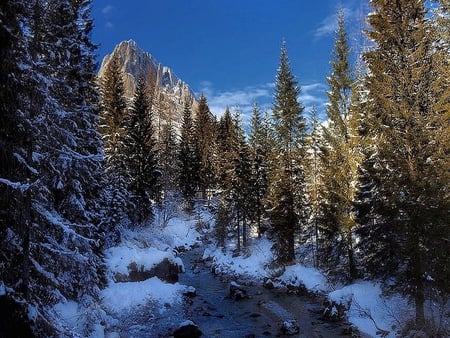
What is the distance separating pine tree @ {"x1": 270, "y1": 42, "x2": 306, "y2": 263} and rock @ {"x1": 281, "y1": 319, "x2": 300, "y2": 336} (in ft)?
37.8

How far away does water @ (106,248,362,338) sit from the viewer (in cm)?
1712

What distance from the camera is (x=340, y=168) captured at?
74.5 ft

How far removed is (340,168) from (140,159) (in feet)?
68.6

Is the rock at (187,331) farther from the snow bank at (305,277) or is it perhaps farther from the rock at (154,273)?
the snow bank at (305,277)

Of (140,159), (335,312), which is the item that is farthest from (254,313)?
(140,159)

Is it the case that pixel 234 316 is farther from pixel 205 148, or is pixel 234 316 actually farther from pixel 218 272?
pixel 205 148

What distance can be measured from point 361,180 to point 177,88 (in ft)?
490

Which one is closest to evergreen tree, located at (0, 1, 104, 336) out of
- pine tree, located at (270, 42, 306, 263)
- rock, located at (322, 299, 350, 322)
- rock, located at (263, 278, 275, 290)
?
rock, located at (322, 299, 350, 322)

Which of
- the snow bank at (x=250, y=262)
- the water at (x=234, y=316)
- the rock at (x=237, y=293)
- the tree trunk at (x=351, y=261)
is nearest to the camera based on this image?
the water at (x=234, y=316)

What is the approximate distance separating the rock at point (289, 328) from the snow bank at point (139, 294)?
6.79 m

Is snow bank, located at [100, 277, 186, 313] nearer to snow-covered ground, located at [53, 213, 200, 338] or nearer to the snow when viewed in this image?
snow-covered ground, located at [53, 213, 200, 338]

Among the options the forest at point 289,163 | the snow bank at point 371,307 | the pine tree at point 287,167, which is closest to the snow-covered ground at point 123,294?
the forest at point 289,163

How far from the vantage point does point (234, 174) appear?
37156 millimetres

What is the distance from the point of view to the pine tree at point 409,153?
13609 millimetres
